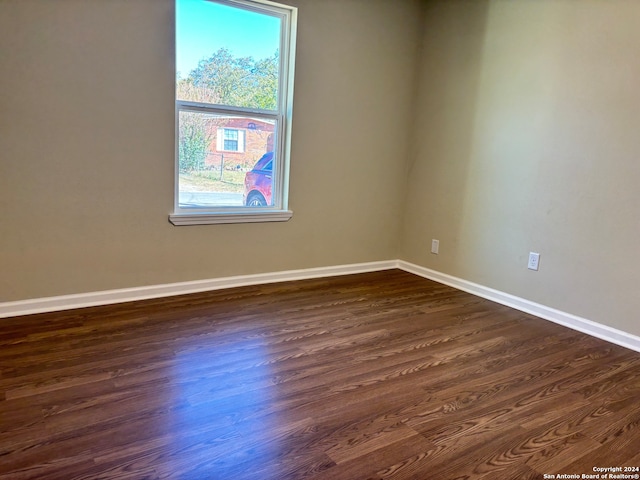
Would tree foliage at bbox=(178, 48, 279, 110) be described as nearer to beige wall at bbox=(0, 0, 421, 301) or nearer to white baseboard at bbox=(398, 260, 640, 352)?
beige wall at bbox=(0, 0, 421, 301)

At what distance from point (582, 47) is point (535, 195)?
1027 mm

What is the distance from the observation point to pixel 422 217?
4.29 m

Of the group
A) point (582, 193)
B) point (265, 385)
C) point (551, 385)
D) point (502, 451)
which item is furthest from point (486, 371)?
point (582, 193)

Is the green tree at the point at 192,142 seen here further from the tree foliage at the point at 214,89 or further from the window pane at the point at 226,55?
the window pane at the point at 226,55

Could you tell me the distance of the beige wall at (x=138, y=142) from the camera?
2.67m

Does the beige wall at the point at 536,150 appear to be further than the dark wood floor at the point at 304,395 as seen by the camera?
Yes

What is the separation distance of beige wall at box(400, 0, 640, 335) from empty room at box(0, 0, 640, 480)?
16 mm

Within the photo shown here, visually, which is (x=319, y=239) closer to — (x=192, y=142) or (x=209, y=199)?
(x=209, y=199)

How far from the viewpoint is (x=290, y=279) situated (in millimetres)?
3904

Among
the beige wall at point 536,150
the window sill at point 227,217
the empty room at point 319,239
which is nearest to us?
the empty room at point 319,239

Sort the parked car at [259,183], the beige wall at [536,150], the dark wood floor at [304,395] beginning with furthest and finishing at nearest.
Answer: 1. the parked car at [259,183]
2. the beige wall at [536,150]
3. the dark wood floor at [304,395]

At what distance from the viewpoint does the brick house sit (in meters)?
3.38

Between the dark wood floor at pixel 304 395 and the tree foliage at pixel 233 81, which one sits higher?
the tree foliage at pixel 233 81

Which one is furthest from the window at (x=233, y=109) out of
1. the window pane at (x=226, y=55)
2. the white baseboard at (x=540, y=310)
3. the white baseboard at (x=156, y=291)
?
the white baseboard at (x=540, y=310)
